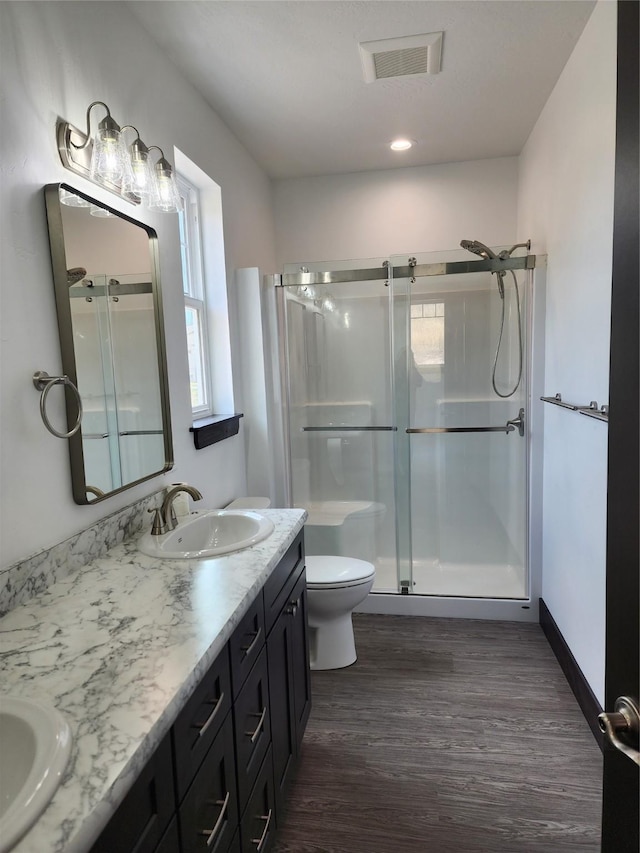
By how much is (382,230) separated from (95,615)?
306cm

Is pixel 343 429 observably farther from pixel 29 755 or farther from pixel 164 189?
pixel 29 755

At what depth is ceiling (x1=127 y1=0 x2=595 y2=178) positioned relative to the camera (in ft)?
6.03

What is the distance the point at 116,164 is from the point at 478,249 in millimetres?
2021

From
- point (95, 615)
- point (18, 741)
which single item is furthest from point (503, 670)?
point (18, 741)

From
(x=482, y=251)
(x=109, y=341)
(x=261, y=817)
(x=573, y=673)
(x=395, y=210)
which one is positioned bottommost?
(x=573, y=673)

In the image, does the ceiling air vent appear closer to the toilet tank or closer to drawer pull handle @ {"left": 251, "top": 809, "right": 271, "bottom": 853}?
the toilet tank

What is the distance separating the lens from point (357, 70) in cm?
221

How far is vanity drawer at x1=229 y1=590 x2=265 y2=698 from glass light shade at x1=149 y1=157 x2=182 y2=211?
1.34 meters

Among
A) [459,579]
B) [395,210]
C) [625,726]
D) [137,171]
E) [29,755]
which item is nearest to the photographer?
[625,726]

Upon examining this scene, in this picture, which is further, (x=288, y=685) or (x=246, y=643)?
(x=288, y=685)

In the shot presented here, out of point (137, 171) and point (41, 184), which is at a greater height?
point (137, 171)

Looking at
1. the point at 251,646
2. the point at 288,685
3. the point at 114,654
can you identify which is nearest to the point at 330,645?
the point at 288,685

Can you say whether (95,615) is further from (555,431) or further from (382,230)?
(382,230)

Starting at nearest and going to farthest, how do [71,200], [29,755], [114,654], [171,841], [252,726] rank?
[29,755] → [171,841] → [114,654] → [252,726] → [71,200]
